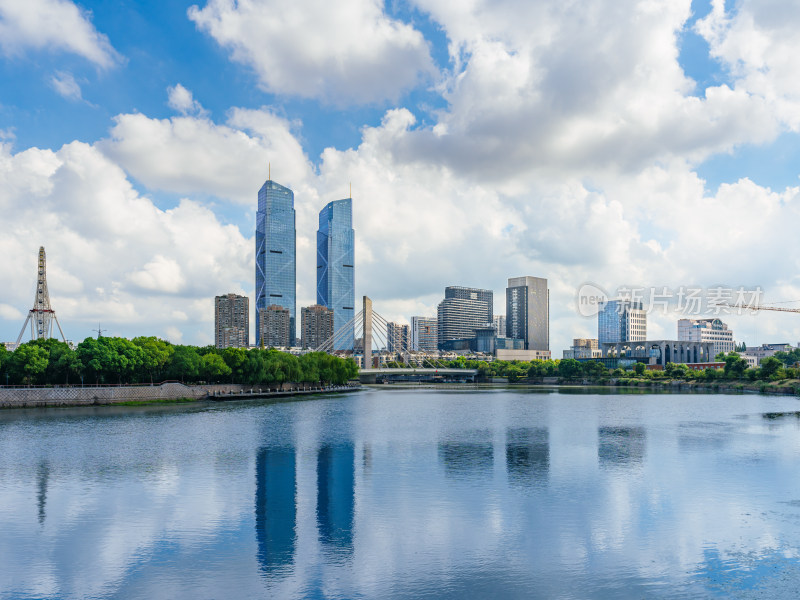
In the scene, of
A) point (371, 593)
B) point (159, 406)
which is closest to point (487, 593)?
point (371, 593)

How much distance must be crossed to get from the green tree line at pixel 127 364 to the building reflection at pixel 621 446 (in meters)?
56.1

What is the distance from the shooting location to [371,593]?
17453mm

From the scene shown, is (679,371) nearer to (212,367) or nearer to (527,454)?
(212,367)

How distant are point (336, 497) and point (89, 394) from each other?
184 feet

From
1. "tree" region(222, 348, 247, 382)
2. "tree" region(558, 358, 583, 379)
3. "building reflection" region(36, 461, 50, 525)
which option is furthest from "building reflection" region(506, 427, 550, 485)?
"tree" region(558, 358, 583, 379)

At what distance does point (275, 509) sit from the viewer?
84.4 feet

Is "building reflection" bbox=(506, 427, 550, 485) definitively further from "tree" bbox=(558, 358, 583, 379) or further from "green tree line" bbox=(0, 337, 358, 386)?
"tree" bbox=(558, 358, 583, 379)

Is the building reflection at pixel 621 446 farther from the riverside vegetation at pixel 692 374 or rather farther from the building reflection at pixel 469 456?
the riverside vegetation at pixel 692 374

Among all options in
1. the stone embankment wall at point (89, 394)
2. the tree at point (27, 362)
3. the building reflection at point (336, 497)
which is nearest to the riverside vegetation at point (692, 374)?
the building reflection at point (336, 497)

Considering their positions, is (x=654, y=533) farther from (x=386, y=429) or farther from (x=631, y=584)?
(x=386, y=429)

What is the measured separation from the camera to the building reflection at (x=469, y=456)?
1313 inches

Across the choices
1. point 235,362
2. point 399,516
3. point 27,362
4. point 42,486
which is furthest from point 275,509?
point 235,362

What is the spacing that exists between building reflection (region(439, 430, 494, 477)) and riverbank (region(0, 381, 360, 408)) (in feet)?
152

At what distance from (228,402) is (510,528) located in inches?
2731
